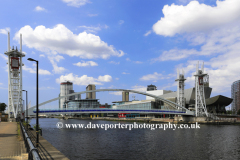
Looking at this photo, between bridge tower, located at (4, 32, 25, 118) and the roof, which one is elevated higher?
bridge tower, located at (4, 32, 25, 118)

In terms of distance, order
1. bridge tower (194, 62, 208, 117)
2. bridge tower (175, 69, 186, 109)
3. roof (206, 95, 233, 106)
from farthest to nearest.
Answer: roof (206, 95, 233, 106)
bridge tower (175, 69, 186, 109)
bridge tower (194, 62, 208, 117)

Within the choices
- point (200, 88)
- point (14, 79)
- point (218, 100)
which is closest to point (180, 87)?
point (200, 88)

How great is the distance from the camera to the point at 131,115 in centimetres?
18288

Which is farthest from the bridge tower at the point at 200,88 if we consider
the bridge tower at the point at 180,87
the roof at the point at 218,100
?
the roof at the point at 218,100

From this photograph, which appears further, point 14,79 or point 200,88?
point 200,88

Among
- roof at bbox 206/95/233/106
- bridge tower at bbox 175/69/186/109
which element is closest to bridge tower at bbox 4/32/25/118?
bridge tower at bbox 175/69/186/109

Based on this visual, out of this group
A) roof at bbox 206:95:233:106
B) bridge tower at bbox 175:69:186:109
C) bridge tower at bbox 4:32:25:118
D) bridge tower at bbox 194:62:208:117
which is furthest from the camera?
roof at bbox 206:95:233:106

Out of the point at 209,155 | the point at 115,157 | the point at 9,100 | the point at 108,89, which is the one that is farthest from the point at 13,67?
the point at 209,155

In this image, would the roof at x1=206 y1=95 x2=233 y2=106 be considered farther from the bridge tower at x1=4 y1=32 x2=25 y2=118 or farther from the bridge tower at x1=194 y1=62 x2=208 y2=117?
the bridge tower at x1=4 y1=32 x2=25 y2=118

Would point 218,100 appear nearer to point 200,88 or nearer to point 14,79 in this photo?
point 200,88

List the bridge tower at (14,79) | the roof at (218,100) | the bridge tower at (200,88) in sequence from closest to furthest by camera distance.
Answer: the bridge tower at (14,79), the bridge tower at (200,88), the roof at (218,100)

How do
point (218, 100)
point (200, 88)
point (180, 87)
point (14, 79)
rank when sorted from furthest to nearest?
point (218, 100) → point (180, 87) → point (200, 88) → point (14, 79)

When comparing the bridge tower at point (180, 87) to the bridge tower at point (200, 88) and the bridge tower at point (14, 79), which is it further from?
the bridge tower at point (14, 79)

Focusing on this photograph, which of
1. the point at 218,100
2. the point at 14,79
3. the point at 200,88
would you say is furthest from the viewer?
the point at 218,100
